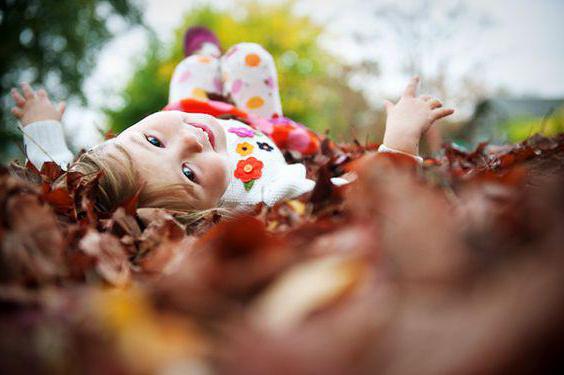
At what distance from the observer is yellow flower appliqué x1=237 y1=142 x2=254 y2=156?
167cm

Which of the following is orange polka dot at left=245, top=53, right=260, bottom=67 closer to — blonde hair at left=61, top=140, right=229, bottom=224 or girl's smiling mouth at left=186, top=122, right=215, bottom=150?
girl's smiling mouth at left=186, top=122, right=215, bottom=150

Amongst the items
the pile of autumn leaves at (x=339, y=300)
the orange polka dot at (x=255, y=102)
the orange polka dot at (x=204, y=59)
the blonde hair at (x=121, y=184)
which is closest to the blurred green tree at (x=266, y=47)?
the orange polka dot at (x=204, y=59)

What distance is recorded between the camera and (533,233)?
40 centimetres

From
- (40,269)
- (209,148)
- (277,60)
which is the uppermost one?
(40,269)

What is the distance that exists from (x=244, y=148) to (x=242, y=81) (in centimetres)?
77

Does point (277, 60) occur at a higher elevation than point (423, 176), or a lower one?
lower

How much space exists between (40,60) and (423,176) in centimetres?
1236

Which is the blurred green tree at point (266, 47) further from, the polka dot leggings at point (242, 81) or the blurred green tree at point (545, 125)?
the polka dot leggings at point (242, 81)

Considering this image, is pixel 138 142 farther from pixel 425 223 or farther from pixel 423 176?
pixel 425 223

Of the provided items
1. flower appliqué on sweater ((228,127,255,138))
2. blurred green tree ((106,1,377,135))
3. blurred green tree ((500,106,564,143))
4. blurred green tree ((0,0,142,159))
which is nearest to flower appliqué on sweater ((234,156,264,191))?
flower appliqué on sweater ((228,127,255,138))

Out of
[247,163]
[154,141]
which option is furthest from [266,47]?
[154,141]

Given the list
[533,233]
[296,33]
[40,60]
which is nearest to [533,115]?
[296,33]

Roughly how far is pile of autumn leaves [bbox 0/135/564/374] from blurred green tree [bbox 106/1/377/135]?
10060mm

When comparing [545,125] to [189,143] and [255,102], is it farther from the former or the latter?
[189,143]
